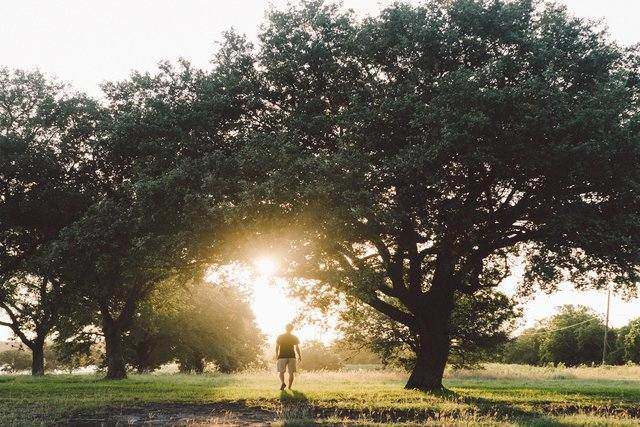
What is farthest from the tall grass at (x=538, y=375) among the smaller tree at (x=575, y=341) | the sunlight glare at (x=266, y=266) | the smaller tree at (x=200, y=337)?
the smaller tree at (x=575, y=341)

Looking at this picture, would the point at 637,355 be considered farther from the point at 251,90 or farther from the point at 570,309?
the point at 251,90

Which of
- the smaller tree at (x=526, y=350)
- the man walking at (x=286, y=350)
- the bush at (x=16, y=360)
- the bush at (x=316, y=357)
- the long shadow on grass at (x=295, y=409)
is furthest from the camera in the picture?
the bush at (x=16, y=360)

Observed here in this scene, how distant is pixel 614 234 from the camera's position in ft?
58.1

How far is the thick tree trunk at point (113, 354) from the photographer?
3222 cm

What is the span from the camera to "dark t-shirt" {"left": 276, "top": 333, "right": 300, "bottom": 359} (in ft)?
67.1

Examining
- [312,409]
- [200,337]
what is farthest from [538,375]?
[200,337]

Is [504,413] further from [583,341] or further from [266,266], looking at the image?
[583,341]

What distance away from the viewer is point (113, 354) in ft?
108

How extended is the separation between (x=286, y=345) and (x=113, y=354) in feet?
56.0

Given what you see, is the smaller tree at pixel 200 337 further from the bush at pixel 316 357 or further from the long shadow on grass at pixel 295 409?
the long shadow on grass at pixel 295 409

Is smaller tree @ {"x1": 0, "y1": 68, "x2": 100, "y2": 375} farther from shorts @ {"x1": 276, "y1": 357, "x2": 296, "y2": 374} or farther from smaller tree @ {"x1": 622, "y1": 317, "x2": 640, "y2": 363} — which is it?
smaller tree @ {"x1": 622, "y1": 317, "x2": 640, "y2": 363}

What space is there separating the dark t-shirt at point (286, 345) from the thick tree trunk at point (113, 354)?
15.8 m

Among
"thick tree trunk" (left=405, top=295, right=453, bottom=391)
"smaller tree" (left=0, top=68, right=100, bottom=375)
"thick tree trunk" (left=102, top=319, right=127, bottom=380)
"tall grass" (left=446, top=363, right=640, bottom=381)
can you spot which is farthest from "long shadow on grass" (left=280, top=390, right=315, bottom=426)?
"tall grass" (left=446, top=363, right=640, bottom=381)

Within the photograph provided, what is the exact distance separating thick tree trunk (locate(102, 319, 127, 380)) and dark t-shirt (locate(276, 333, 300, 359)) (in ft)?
51.8
